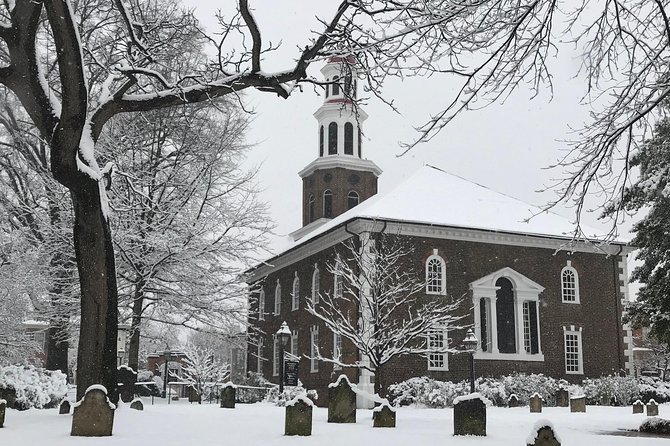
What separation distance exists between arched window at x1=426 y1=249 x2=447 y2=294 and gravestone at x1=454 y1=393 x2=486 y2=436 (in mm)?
17526

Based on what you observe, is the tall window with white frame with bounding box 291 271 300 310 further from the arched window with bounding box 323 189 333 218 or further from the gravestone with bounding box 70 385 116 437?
the gravestone with bounding box 70 385 116 437

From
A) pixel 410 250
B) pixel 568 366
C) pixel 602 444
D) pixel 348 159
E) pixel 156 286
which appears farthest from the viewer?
pixel 348 159

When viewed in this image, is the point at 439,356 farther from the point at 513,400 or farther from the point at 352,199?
the point at 352,199

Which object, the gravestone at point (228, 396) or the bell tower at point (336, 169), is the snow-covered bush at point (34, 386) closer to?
the gravestone at point (228, 396)

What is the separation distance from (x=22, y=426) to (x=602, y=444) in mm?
8521

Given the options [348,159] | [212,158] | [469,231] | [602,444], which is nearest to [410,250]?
[469,231]

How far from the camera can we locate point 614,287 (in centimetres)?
3209

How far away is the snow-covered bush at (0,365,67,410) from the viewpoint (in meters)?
18.2

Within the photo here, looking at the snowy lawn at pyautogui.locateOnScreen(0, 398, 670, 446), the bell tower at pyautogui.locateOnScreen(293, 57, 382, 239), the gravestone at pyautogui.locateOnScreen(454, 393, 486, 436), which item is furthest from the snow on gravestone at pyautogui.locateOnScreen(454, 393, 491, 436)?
the bell tower at pyautogui.locateOnScreen(293, 57, 382, 239)

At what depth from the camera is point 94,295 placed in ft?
36.9

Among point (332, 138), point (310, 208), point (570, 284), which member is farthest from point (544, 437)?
point (310, 208)

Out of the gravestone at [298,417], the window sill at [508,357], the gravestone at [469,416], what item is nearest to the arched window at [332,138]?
the window sill at [508,357]

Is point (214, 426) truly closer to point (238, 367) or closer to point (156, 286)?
point (156, 286)

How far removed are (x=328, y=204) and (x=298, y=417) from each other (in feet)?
102
